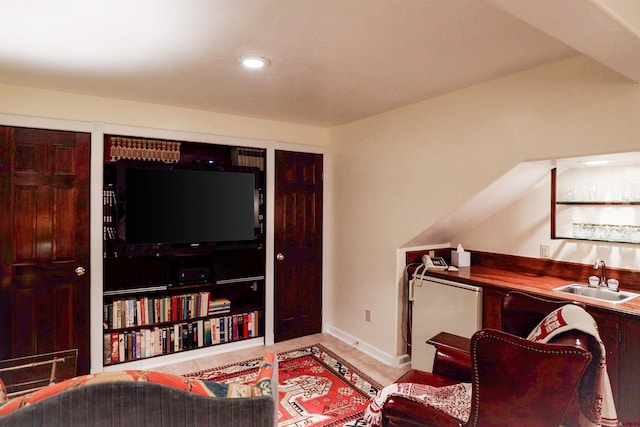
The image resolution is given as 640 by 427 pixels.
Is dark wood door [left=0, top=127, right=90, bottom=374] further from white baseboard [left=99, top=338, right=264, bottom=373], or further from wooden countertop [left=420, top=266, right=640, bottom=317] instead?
wooden countertop [left=420, top=266, right=640, bottom=317]

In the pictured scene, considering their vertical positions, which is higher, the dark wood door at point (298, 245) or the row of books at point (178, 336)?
the dark wood door at point (298, 245)

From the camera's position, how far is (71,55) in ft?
7.13

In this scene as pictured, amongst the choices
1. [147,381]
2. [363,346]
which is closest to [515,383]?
[147,381]

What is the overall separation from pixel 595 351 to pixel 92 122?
3.62 meters

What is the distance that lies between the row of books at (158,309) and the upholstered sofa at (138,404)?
228 centimetres

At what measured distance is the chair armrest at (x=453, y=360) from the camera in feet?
6.69

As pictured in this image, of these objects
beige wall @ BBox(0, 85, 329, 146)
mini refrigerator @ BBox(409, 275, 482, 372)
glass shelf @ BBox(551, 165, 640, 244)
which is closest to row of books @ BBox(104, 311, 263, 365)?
mini refrigerator @ BBox(409, 275, 482, 372)

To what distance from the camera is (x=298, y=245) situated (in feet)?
13.1

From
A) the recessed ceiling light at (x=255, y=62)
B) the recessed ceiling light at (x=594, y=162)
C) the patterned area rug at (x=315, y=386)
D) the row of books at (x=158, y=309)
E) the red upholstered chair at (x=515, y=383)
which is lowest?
the patterned area rug at (x=315, y=386)

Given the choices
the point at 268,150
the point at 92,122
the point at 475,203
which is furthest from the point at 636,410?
the point at 92,122

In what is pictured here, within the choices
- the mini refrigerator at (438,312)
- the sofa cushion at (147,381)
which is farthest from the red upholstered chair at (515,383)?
the mini refrigerator at (438,312)

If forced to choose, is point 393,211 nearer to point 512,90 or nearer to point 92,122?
point 512,90

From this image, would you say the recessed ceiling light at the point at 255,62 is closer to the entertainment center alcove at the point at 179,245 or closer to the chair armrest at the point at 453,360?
the entertainment center alcove at the point at 179,245

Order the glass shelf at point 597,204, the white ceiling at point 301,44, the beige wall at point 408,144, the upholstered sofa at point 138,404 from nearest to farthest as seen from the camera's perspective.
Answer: the upholstered sofa at point 138,404 < the white ceiling at point 301,44 < the beige wall at point 408,144 < the glass shelf at point 597,204
